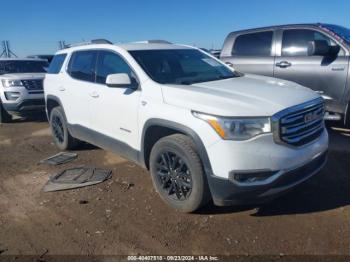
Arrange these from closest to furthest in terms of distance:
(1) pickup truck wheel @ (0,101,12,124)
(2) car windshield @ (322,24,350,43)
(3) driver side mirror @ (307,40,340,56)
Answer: (3) driver side mirror @ (307,40,340,56) < (2) car windshield @ (322,24,350,43) < (1) pickup truck wheel @ (0,101,12,124)

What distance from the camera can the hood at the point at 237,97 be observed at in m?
3.26

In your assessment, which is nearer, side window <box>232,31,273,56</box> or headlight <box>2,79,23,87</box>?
side window <box>232,31,273,56</box>

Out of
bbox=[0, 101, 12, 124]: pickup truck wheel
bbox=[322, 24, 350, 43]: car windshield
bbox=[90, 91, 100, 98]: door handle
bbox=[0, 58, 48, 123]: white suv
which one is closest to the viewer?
bbox=[90, 91, 100, 98]: door handle

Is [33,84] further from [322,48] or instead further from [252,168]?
[252,168]

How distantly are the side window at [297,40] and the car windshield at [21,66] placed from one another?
7.26 meters

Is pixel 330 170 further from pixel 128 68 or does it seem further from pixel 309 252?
pixel 128 68

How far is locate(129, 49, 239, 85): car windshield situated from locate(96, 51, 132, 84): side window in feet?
0.64

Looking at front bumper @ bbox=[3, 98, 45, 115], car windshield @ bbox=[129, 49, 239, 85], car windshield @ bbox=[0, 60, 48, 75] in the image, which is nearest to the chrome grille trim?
front bumper @ bbox=[3, 98, 45, 115]

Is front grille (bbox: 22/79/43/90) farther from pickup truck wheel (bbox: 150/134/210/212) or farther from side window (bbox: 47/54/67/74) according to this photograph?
pickup truck wheel (bbox: 150/134/210/212)

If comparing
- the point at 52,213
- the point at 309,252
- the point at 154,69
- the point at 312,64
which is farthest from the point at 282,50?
the point at 52,213

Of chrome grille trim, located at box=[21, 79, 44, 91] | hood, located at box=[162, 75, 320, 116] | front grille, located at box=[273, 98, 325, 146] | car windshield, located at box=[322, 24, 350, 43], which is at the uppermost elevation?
car windshield, located at box=[322, 24, 350, 43]

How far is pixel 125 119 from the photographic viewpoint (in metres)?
4.36

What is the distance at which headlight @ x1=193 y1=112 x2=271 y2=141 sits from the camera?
320 cm

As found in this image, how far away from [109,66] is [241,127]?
236cm
